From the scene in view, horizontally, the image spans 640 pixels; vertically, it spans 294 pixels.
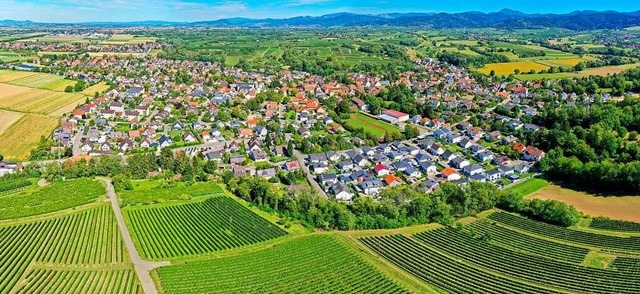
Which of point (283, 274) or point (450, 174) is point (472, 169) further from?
point (283, 274)

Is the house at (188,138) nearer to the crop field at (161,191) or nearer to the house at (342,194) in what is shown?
the crop field at (161,191)

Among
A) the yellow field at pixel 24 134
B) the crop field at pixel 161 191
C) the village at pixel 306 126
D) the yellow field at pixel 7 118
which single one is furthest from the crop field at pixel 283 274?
the yellow field at pixel 7 118

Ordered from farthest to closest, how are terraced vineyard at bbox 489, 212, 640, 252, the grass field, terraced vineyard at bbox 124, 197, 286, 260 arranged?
the grass field → terraced vineyard at bbox 489, 212, 640, 252 → terraced vineyard at bbox 124, 197, 286, 260

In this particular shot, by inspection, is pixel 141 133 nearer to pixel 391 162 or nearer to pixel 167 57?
pixel 391 162

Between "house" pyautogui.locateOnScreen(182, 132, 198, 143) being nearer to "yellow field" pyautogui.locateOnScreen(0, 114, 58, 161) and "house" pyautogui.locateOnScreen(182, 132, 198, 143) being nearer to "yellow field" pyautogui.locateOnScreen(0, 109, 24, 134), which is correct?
"yellow field" pyautogui.locateOnScreen(0, 114, 58, 161)

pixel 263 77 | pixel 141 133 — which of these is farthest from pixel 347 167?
pixel 263 77

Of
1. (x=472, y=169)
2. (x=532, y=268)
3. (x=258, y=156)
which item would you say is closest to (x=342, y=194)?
(x=258, y=156)

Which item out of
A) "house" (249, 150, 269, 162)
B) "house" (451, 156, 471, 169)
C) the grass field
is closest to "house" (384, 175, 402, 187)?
"house" (451, 156, 471, 169)
